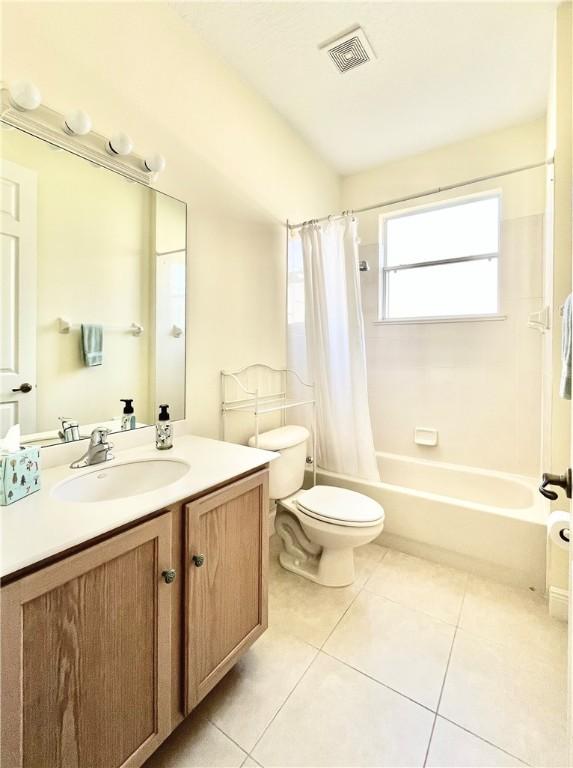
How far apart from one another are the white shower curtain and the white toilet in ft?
1.06

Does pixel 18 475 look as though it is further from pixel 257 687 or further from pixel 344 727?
pixel 344 727

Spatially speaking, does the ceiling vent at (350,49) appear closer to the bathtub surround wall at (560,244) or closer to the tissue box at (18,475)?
the bathtub surround wall at (560,244)

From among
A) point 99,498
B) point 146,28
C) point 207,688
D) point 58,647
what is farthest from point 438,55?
point 207,688

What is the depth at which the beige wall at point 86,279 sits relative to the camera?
1.12 meters

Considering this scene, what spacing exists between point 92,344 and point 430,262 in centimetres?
232

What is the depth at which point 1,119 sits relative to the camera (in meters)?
0.99

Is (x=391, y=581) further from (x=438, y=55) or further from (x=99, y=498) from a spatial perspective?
(x=438, y=55)

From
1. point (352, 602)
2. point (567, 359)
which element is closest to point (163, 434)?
point (352, 602)

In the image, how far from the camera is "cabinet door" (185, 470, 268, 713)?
0.97 m

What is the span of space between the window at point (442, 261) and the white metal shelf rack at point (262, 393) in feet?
3.14

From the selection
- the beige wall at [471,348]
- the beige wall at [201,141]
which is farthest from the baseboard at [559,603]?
the beige wall at [201,141]

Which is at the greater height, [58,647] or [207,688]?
[58,647]

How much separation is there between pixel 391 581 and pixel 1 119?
2.45 metres

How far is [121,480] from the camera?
3.86 feet
